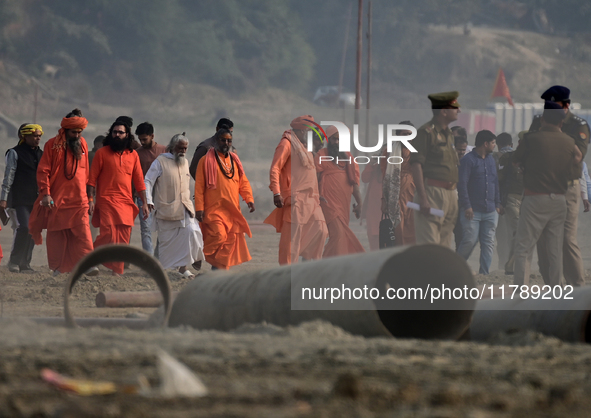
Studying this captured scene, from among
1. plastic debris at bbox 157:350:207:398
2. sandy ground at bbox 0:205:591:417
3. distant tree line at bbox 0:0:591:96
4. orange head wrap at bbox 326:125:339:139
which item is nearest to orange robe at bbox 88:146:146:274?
orange head wrap at bbox 326:125:339:139

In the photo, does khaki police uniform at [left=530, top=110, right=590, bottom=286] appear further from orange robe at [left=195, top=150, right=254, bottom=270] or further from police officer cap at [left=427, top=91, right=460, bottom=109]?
orange robe at [left=195, top=150, right=254, bottom=270]

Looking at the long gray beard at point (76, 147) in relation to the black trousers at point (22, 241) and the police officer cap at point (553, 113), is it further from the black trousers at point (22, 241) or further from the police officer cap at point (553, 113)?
the police officer cap at point (553, 113)

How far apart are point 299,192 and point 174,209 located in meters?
1.34

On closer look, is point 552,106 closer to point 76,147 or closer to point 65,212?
point 76,147

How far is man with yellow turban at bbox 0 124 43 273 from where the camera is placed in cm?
977

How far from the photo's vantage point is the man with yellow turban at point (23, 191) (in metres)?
9.77

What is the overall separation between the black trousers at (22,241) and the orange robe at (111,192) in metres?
1.16

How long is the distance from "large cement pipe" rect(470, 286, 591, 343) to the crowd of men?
186 centimetres

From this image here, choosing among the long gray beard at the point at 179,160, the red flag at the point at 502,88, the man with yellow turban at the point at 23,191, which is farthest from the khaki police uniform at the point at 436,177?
the red flag at the point at 502,88

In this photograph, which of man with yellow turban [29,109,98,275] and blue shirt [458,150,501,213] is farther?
blue shirt [458,150,501,213]

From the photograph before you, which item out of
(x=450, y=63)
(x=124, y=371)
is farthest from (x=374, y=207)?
(x=450, y=63)

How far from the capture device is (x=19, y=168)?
386 inches

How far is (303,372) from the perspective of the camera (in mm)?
3521

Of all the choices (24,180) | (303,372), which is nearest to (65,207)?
(24,180)
